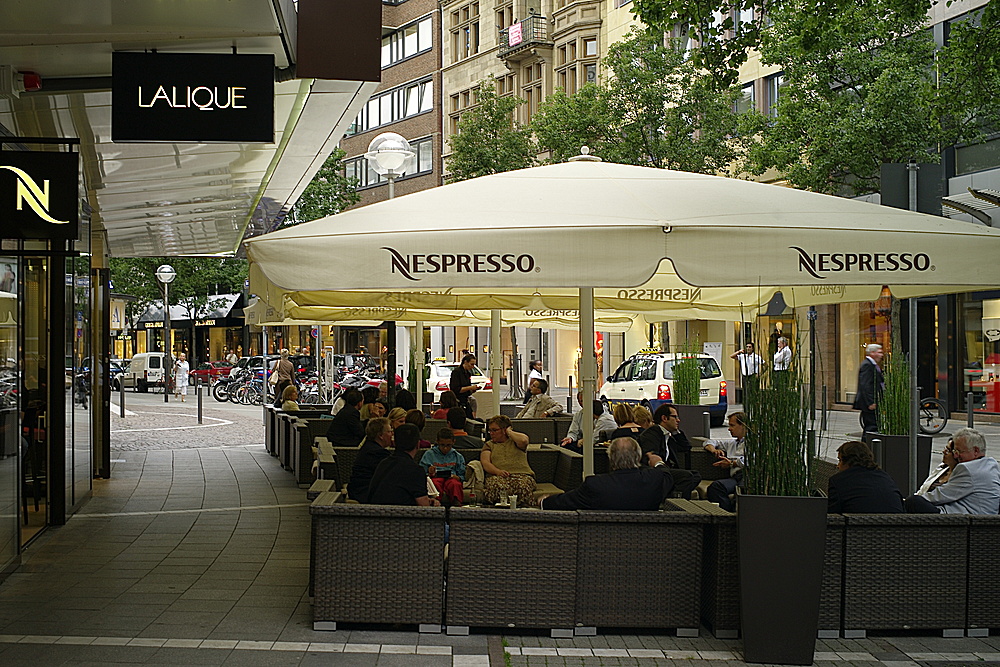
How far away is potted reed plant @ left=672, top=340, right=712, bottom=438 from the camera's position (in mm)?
16828

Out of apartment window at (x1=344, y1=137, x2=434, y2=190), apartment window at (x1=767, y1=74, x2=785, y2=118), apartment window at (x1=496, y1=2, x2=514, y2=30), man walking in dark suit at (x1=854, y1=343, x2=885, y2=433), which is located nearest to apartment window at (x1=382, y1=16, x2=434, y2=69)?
apartment window at (x1=344, y1=137, x2=434, y2=190)

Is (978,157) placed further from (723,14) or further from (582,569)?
(582,569)

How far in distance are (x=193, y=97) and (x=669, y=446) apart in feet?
17.4

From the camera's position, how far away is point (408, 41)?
218ft

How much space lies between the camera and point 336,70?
26.4 feet

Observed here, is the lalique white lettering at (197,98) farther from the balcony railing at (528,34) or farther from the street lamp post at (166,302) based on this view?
the balcony railing at (528,34)

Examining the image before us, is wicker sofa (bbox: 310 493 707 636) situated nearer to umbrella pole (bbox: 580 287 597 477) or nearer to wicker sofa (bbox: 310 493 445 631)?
wicker sofa (bbox: 310 493 445 631)

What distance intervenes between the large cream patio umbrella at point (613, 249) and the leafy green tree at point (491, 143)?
32645 mm

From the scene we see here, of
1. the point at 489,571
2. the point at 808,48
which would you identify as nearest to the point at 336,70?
the point at 489,571

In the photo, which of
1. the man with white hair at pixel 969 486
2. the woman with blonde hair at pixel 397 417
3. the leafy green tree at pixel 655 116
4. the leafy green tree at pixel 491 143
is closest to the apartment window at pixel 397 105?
the leafy green tree at pixel 491 143

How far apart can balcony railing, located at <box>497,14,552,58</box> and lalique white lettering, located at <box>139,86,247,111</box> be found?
4397 cm

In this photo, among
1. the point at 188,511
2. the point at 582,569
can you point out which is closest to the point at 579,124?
the point at 188,511

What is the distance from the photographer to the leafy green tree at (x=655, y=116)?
110 feet

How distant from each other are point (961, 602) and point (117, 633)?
196 inches
